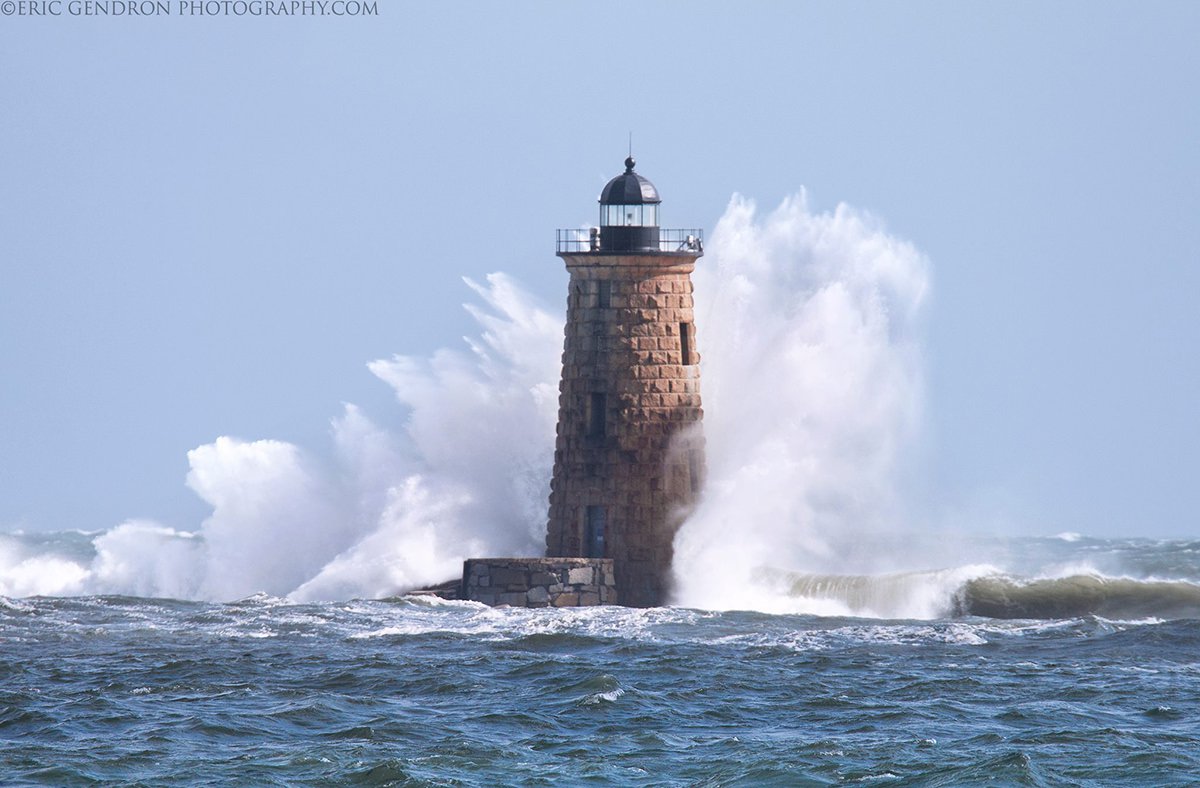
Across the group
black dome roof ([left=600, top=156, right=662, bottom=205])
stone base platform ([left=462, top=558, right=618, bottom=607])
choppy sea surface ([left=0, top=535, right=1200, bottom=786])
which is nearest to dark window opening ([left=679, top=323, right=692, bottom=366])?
black dome roof ([left=600, top=156, right=662, bottom=205])

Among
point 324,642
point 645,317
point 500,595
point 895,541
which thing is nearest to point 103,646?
point 324,642

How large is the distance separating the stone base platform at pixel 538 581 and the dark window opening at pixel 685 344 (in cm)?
324

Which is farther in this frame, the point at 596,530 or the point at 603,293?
the point at 596,530

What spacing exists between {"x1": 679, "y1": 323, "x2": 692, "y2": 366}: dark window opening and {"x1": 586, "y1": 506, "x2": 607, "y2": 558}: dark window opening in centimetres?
242

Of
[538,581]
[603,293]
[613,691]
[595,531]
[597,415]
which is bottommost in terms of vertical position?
[613,691]

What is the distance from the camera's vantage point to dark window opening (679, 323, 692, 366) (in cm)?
3331

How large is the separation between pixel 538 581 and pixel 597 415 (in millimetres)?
2802

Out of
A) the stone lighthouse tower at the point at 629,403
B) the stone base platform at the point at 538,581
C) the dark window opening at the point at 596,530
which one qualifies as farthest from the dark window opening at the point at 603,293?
the stone base platform at the point at 538,581

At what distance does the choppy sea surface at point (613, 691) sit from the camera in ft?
68.3

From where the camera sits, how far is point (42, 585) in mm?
39344

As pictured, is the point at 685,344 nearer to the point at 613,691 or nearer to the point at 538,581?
the point at 538,581

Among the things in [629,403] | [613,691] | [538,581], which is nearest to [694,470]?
[629,403]

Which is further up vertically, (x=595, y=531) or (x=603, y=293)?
(x=603, y=293)

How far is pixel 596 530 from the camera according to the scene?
33.2 m
